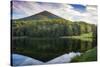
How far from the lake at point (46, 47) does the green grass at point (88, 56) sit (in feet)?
0.15

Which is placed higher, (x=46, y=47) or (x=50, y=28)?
(x=50, y=28)

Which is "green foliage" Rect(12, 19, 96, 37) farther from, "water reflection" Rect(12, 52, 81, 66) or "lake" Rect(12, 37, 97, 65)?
"water reflection" Rect(12, 52, 81, 66)

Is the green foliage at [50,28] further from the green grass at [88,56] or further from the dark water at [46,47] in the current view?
the green grass at [88,56]

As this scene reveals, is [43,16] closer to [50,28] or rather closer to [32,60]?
[50,28]

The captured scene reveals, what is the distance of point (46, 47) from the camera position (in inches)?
85.3

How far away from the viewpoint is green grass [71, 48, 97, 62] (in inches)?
89.3

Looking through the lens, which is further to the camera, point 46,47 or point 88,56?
point 88,56

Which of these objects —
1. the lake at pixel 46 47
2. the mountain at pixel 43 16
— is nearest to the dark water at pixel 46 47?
the lake at pixel 46 47

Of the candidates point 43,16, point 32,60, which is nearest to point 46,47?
point 32,60

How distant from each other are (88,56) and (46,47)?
506mm

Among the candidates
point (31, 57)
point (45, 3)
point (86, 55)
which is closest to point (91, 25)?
point (86, 55)

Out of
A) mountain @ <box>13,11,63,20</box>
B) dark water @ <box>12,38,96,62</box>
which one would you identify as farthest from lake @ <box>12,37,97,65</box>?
mountain @ <box>13,11,63,20</box>

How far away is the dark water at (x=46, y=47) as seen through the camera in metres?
2.08

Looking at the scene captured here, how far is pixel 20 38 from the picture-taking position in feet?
6.82
